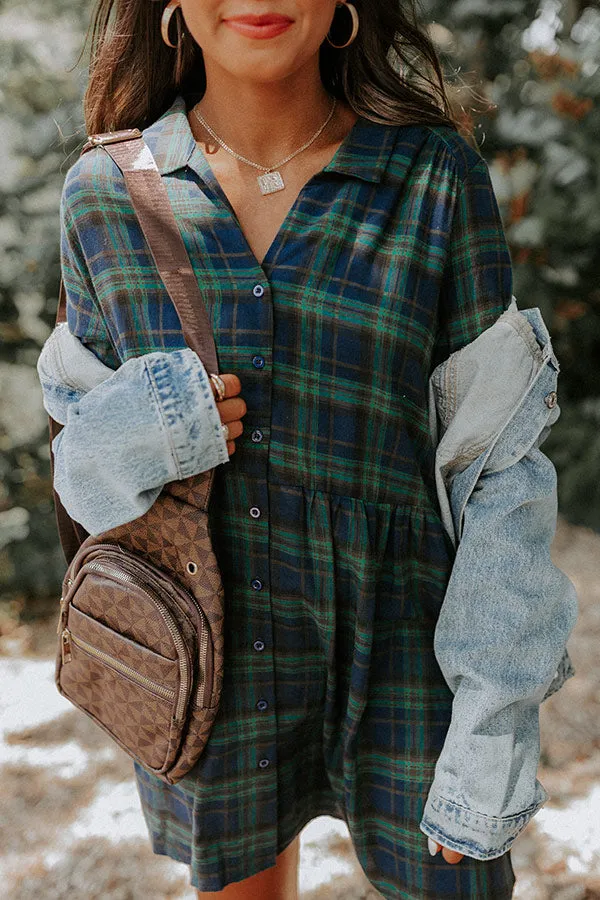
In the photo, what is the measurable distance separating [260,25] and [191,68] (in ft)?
1.09

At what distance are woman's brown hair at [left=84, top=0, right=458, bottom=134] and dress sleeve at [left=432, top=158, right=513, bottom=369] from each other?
0.50ft

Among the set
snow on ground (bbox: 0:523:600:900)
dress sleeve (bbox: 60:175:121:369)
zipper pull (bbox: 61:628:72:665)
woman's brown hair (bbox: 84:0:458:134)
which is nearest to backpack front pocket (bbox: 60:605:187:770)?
zipper pull (bbox: 61:628:72:665)

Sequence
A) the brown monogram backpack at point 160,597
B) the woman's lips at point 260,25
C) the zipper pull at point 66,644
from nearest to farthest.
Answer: the woman's lips at point 260,25, the brown monogram backpack at point 160,597, the zipper pull at point 66,644

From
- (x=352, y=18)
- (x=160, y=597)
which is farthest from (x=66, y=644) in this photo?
(x=352, y=18)

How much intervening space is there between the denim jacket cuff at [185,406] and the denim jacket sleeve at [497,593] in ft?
1.13

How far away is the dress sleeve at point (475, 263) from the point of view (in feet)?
4.45

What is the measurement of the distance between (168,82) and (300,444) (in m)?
0.65

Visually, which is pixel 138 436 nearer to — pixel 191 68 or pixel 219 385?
pixel 219 385

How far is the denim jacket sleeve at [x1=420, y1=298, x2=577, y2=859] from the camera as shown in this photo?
53.2 inches

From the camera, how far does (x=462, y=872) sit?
143cm

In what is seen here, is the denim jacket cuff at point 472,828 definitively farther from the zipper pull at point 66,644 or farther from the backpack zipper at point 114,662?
the zipper pull at point 66,644

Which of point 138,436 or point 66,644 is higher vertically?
point 138,436

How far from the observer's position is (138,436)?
130 centimetres

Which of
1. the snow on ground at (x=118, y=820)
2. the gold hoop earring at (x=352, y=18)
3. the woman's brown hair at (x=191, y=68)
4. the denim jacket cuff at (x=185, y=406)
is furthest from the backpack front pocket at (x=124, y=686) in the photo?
the snow on ground at (x=118, y=820)
